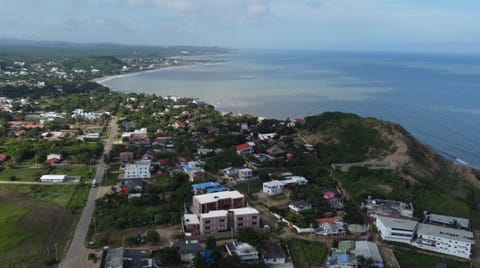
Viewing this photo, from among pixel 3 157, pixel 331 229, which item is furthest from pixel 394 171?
pixel 3 157

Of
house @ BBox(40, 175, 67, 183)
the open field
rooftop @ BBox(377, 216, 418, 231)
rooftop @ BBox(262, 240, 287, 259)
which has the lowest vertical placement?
the open field

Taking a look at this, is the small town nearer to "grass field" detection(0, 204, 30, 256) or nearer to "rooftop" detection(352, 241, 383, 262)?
"rooftop" detection(352, 241, 383, 262)

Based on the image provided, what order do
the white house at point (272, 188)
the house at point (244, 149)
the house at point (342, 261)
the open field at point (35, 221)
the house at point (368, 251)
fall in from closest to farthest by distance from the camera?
1. the house at point (342, 261)
2. the house at point (368, 251)
3. the open field at point (35, 221)
4. the white house at point (272, 188)
5. the house at point (244, 149)

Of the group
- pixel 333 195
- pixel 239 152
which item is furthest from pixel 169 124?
pixel 333 195

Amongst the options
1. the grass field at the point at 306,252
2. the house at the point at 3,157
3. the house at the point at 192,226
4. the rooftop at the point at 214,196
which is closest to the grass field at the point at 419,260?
the grass field at the point at 306,252

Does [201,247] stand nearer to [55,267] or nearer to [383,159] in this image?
[55,267]

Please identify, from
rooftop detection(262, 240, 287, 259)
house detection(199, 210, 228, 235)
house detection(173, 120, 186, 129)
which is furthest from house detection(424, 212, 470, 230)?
house detection(173, 120, 186, 129)

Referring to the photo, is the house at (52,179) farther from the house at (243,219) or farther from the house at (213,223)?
the house at (243,219)
